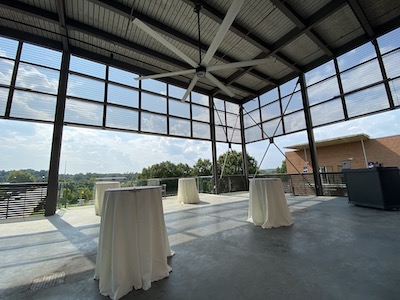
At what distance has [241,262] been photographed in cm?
172

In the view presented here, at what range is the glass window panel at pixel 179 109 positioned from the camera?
7.18m

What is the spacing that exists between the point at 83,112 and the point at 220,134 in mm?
5571

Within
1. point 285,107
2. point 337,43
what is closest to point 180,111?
point 285,107

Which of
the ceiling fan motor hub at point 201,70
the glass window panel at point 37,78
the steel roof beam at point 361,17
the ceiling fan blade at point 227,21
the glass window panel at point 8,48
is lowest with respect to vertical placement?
the ceiling fan motor hub at point 201,70

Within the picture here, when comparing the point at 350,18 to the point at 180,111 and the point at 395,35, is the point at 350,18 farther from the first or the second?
the point at 180,111

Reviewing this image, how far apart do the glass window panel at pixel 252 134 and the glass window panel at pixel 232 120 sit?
59 centimetres


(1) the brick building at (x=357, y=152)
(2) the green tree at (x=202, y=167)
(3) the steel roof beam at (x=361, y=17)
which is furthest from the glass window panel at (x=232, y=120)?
(2) the green tree at (x=202, y=167)

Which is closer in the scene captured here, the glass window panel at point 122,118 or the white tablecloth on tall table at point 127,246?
the white tablecloth on tall table at point 127,246

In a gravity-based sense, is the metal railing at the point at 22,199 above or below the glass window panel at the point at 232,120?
below

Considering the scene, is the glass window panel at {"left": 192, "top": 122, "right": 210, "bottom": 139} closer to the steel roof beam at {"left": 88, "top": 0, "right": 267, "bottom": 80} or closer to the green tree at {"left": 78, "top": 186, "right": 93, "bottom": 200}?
the steel roof beam at {"left": 88, "top": 0, "right": 267, "bottom": 80}

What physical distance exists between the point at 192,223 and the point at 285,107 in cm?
643

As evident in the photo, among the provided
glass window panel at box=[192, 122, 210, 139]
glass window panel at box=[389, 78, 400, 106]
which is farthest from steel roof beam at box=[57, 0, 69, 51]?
glass window panel at box=[389, 78, 400, 106]

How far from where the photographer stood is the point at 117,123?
585 centimetres

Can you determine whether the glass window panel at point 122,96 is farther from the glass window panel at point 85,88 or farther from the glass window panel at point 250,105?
the glass window panel at point 250,105
